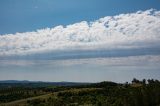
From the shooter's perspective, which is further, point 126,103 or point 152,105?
point 152,105

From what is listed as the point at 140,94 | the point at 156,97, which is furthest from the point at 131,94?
the point at 156,97

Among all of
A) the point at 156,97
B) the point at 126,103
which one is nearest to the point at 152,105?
the point at 156,97

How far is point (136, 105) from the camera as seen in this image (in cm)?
18075

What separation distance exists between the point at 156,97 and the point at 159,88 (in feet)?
28.5

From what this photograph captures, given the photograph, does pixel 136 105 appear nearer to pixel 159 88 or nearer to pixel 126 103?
pixel 126 103

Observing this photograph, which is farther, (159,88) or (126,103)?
(159,88)

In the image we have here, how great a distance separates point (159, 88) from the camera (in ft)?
648

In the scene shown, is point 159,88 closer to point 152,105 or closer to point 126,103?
point 152,105

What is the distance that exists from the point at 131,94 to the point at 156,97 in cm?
1731

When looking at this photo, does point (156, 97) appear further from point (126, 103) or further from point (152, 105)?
point (126, 103)

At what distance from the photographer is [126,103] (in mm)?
177125

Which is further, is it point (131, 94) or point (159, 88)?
point (159, 88)

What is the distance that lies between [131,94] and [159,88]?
76.3ft

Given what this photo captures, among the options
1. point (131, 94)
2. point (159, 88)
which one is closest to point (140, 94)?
point (131, 94)
